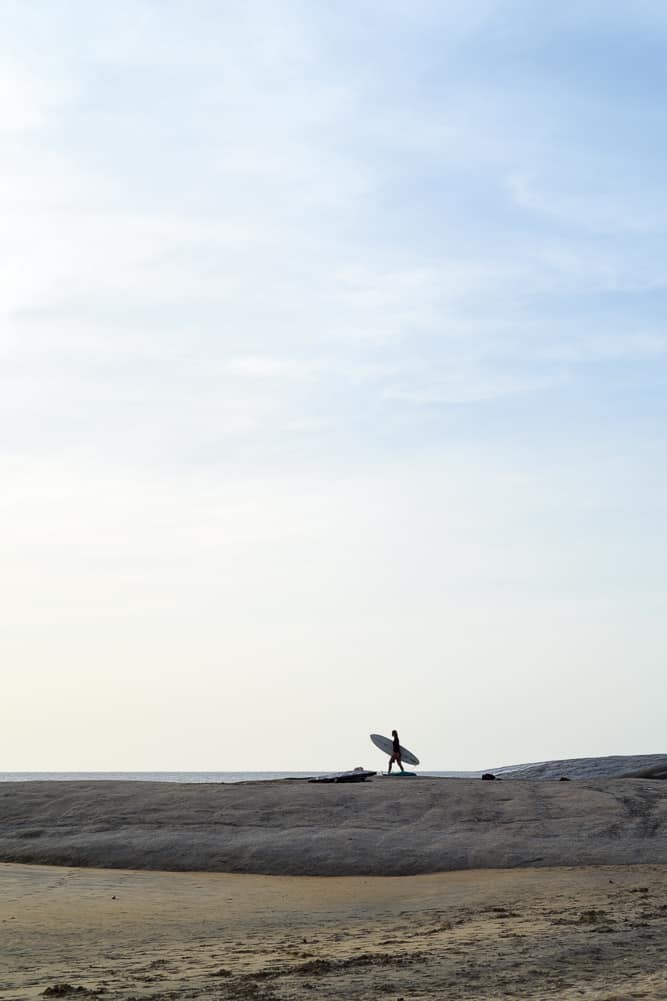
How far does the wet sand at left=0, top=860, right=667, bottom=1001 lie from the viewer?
357 inches

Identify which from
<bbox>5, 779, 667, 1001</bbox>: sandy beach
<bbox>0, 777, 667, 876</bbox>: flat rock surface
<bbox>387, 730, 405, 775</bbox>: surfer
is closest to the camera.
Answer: <bbox>5, 779, 667, 1001</bbox>: sandy beach

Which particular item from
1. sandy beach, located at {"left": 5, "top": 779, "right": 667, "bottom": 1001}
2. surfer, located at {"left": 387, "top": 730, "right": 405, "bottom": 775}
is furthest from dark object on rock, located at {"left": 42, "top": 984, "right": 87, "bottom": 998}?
surfer, located at {"left": 387, "top": 730, "right": 405, "bottom": 775}

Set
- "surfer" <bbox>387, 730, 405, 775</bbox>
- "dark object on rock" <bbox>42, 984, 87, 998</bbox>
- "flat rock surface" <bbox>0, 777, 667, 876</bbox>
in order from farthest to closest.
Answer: "surfer" <bbox>387, 730, 405, 775</bbox> < "flat rock surface" <bbox>0, 777, 667, 876</bbox> < "dark object on rock" <bbox>42, 984, 87, 998</bbox>

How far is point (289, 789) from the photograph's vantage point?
2264cm

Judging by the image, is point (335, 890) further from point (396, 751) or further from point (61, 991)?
point (396, 751)

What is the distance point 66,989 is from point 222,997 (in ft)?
4.46

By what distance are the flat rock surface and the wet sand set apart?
30.1 inches

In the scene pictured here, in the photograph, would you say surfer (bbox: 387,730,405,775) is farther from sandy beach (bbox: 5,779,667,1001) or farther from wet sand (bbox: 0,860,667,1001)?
wet sand (bbox: 0,860,667,1001)

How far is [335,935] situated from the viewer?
480 inches

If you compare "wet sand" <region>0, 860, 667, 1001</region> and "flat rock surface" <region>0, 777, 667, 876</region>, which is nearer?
"wet sand" <region>0, 860, 667, 1001</region>

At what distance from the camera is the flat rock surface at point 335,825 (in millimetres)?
18203

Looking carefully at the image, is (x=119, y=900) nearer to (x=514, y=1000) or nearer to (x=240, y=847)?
(x=240, y=847)

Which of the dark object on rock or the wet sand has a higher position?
the dark object on rock

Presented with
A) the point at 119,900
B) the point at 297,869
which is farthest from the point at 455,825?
the point at 119,900
